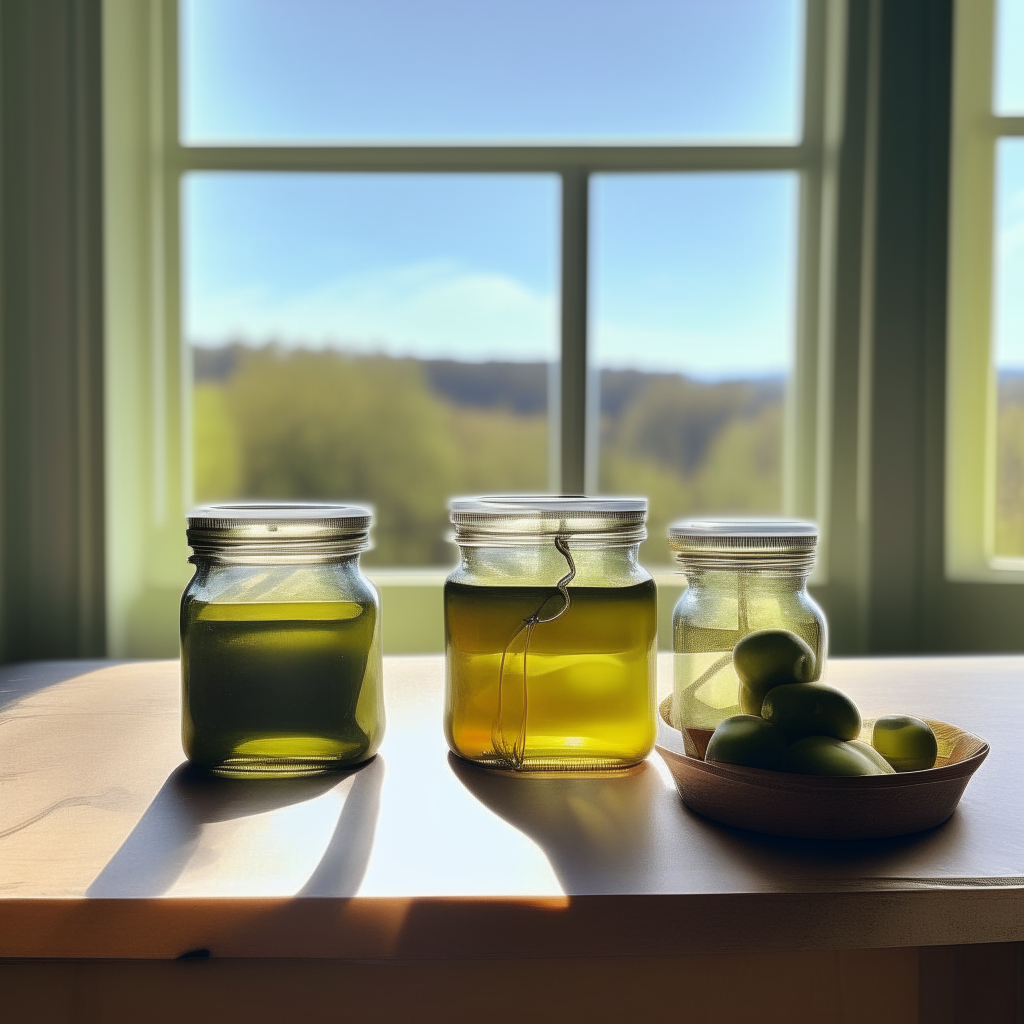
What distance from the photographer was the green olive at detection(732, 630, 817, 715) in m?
0.62

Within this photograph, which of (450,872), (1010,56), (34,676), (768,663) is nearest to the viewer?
(450,872)

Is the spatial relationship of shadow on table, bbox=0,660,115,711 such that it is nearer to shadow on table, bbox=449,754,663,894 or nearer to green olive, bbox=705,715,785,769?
shadow on table, bbox=449,754,663,894

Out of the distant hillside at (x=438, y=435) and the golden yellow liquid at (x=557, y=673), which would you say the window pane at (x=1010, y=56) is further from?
the golden yellow liquid at (x=557, y=673)

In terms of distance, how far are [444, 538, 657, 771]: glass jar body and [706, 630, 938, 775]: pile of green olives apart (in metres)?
0.08

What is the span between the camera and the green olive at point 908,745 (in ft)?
1.96

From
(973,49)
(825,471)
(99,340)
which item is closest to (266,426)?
(99,340)

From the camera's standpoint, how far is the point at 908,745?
1.97ft

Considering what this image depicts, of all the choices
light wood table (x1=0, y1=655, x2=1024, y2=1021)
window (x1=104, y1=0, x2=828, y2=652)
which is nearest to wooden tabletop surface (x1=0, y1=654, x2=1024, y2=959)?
light wood table (x1=0, y1=655, x2=1024, y2=1021)

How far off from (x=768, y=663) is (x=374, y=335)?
4.84 ft

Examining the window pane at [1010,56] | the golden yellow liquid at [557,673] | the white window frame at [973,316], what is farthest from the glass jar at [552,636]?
the window pane at [1010,56]

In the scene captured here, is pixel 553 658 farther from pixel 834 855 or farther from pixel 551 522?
pixel 834 855

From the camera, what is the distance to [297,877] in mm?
502

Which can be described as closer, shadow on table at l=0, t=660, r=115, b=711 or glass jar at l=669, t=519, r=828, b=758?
glass jar at l=669, t=519, r=828, b=758

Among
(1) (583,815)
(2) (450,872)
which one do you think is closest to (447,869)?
(2) (450,872)
